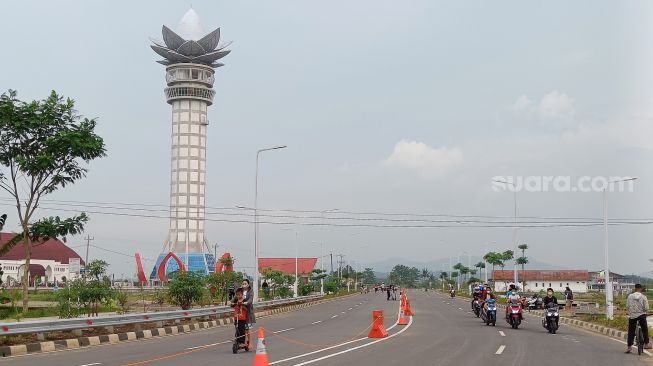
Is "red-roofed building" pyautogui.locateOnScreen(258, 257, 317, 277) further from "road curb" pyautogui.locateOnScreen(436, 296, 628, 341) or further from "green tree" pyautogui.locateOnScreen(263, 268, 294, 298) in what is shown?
"road curb" pyautogui.locateOnScreen(436, 296, 628, 341)

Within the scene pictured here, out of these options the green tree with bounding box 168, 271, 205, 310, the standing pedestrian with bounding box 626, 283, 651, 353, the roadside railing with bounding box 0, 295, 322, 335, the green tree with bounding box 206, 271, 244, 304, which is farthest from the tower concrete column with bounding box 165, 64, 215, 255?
the standing pedestrian with bounding box 626, 283, 651, 353

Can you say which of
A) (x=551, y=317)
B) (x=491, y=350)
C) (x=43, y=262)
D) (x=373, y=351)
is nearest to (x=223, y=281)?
(x=551, y=317)

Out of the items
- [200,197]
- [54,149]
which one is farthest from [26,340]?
[200,197]

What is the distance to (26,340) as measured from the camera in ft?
64.7

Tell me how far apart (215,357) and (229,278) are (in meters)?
30.0

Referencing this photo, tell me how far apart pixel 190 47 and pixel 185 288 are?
326 feet

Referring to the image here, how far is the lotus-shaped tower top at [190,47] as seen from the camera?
5030 inches

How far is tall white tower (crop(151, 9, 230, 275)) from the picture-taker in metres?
123

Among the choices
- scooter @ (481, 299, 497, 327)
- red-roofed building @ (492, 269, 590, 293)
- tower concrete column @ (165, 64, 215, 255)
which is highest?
tower concrete column @ (165, 64, 215, 255)

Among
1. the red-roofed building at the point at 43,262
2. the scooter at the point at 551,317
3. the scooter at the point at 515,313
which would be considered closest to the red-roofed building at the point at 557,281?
the red-roofed building at the point at 43,262

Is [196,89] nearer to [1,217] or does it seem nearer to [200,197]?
[200,197]

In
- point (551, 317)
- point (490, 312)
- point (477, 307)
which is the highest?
point (551, 317)

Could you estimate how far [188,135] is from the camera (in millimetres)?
123375

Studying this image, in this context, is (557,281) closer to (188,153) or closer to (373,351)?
(188,153)
